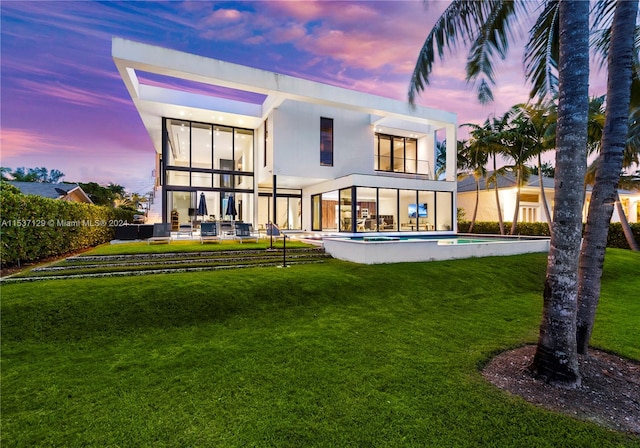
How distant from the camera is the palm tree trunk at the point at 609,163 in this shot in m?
3.89

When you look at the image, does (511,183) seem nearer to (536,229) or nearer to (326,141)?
(536,229)

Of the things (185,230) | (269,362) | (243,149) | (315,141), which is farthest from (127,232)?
(269,362)

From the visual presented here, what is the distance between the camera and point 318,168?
17859mm

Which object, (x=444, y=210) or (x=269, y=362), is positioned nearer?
(x=269, y=362)

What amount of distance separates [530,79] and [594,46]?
0.95 metres

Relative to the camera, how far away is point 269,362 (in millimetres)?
3910

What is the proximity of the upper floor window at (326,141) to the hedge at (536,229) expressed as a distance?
14.6 meters

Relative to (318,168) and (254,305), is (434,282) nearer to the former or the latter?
(254,305)

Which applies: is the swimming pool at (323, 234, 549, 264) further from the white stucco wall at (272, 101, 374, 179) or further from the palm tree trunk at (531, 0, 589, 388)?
the white stucco wall at (272, 101, 374, 179)

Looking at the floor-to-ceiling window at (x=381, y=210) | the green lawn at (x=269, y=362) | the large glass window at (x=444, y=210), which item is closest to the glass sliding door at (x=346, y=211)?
the floor-to-ceiling window at (x=381, y=210)

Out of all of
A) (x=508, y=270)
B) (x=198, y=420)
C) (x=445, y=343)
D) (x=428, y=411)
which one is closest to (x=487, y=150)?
(x=508, y=270)

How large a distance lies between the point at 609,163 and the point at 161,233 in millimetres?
14610

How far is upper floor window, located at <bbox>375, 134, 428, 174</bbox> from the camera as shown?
20.8 metres

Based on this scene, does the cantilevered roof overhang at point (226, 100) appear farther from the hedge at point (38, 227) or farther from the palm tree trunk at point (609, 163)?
the palm tree trunk at point (609, 163)
